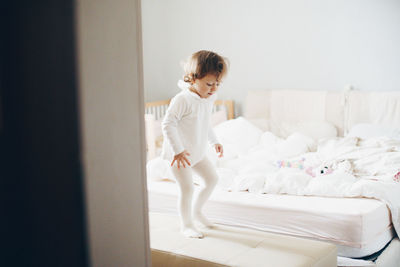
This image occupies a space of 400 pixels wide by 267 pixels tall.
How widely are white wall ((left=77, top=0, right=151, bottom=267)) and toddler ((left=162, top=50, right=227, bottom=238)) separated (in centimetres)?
69

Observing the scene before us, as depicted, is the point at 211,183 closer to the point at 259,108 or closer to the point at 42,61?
the point at 42,61

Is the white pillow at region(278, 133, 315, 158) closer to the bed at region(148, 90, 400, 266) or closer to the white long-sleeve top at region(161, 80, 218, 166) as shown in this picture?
the bed at region(148, 90, 400, 266)

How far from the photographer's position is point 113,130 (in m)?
1.07

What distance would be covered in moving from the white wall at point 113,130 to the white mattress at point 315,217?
1.10 m

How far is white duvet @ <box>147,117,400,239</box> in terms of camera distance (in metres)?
2.24

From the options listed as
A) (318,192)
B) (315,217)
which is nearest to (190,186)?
(315,217)

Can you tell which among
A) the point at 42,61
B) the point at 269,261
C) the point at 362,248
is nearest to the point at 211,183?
the point at 269,261

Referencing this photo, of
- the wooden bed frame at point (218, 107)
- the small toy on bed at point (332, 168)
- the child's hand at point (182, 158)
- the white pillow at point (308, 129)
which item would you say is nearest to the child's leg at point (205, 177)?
the child's hand at point (182, 158)

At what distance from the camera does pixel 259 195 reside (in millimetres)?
2322

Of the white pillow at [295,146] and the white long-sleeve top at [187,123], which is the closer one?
the white long-sleeve top at [187,123]

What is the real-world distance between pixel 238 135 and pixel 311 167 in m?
0.89

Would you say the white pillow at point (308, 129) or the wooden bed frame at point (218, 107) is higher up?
the wooden bed frame at point (218, 107)

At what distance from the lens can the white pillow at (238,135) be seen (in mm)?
3325

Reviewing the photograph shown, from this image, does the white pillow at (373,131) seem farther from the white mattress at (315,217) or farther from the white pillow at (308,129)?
the white mattress at (315,217)
